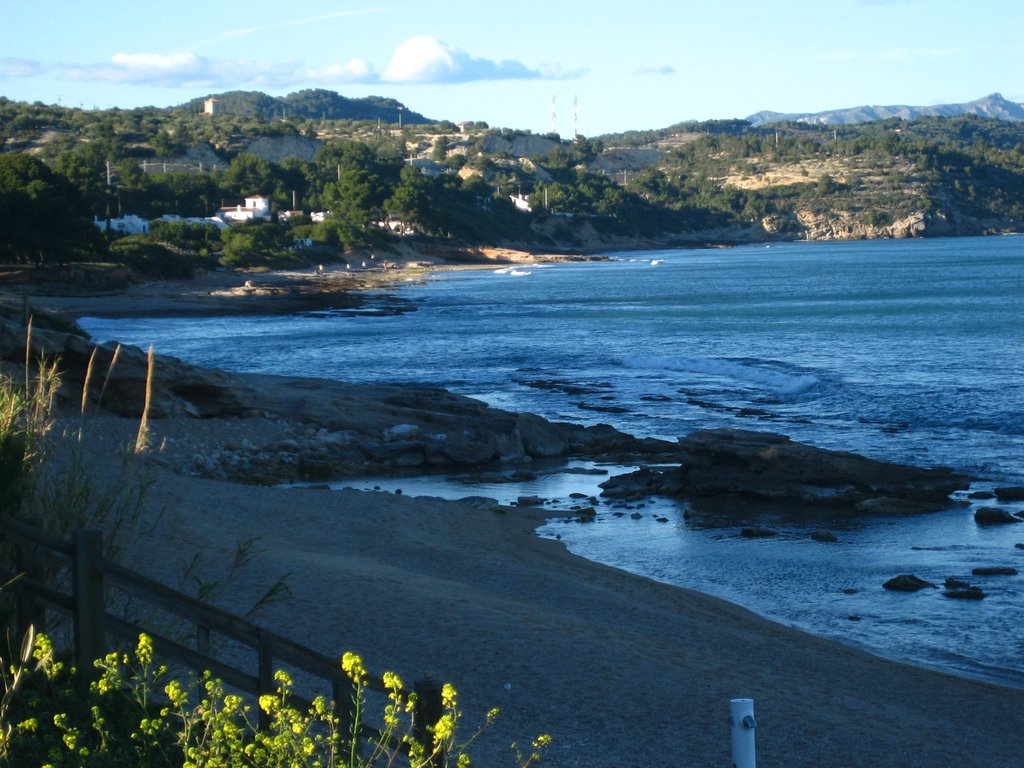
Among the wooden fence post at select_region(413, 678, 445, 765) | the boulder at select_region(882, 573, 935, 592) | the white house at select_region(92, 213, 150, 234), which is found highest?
the white house at select_region(92, 213, 150, 234)

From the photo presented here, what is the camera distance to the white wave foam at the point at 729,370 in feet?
109

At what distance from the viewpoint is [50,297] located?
2291 inches

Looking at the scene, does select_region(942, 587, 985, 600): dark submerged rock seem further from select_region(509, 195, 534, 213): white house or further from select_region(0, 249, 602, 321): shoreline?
select_region(509, 195, 534, 213): white house

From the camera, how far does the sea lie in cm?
1302

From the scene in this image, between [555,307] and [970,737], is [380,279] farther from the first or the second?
[970,737]

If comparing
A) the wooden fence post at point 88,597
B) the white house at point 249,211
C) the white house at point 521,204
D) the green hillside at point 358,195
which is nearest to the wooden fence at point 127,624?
the wooden fence post at point 88,597

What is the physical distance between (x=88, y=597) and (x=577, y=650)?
4909mm

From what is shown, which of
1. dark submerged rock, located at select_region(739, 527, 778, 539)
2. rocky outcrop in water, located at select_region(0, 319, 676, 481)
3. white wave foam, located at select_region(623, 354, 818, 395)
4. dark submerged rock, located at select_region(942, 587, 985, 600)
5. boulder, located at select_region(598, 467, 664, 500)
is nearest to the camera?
dark submerged rock, located at select_region(942, 587, 985, 600)

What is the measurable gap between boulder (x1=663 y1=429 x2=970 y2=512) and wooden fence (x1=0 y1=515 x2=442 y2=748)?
1372 centimetres

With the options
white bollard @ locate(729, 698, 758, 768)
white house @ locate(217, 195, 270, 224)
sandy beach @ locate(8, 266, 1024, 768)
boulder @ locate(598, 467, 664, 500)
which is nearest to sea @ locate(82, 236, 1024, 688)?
boulder @ locate(598, 467, 664, 500)

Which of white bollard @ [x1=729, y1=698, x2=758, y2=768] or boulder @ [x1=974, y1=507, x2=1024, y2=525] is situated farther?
boulder @ [x1=974, y1=507, x2=1024, y2=525]

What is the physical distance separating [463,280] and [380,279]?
992 centimetres

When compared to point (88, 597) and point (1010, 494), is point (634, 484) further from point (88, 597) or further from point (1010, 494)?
point (88, 597)

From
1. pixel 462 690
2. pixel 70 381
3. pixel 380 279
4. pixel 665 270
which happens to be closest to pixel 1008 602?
pixel 462 690
